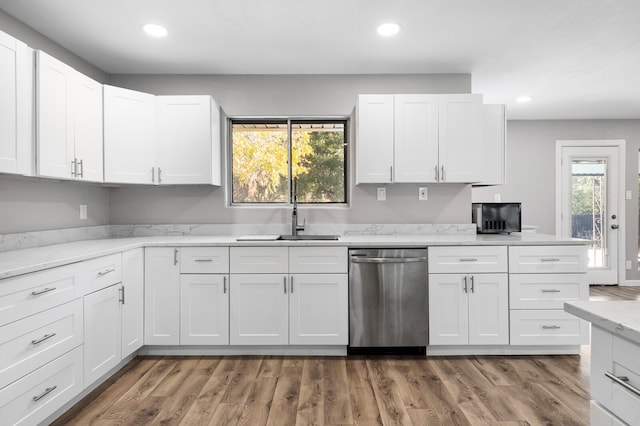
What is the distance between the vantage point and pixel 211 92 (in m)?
3.39

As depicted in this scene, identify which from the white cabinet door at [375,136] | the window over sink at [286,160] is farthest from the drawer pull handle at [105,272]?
the white cabinet door at [375,136]

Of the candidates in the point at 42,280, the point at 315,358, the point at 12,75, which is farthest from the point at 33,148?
the point at 315,358

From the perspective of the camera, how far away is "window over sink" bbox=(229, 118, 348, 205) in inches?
138

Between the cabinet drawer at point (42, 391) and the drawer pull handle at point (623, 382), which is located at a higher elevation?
the drawer pull handle at point (623, 382)

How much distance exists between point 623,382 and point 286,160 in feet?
10.1

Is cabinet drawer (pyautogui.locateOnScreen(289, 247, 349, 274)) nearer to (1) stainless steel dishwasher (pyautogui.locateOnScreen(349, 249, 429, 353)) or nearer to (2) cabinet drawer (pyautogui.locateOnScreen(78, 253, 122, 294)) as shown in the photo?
(1) stainless steel dishwasher (pyautogui.locateOnScreen(349, 249, 429, 353))

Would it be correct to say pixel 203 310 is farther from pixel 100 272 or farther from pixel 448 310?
pixel 448 310

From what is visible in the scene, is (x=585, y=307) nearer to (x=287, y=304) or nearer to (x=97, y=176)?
(x=287, y=304)

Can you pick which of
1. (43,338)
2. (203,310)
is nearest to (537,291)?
(203,310)

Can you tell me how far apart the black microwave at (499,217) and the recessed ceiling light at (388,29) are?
5.65 feet

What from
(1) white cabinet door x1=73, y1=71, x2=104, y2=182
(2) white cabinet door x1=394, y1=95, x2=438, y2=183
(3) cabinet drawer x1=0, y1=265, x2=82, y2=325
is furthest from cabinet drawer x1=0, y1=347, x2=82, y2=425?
(2) white cabinet door x1=394, y1=95, x2=438, y2=183

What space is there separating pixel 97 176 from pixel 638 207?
6793 millimetres

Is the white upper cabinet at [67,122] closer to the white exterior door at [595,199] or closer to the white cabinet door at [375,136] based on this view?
the white cabinet door at [375,136]

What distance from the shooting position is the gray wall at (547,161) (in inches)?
203
